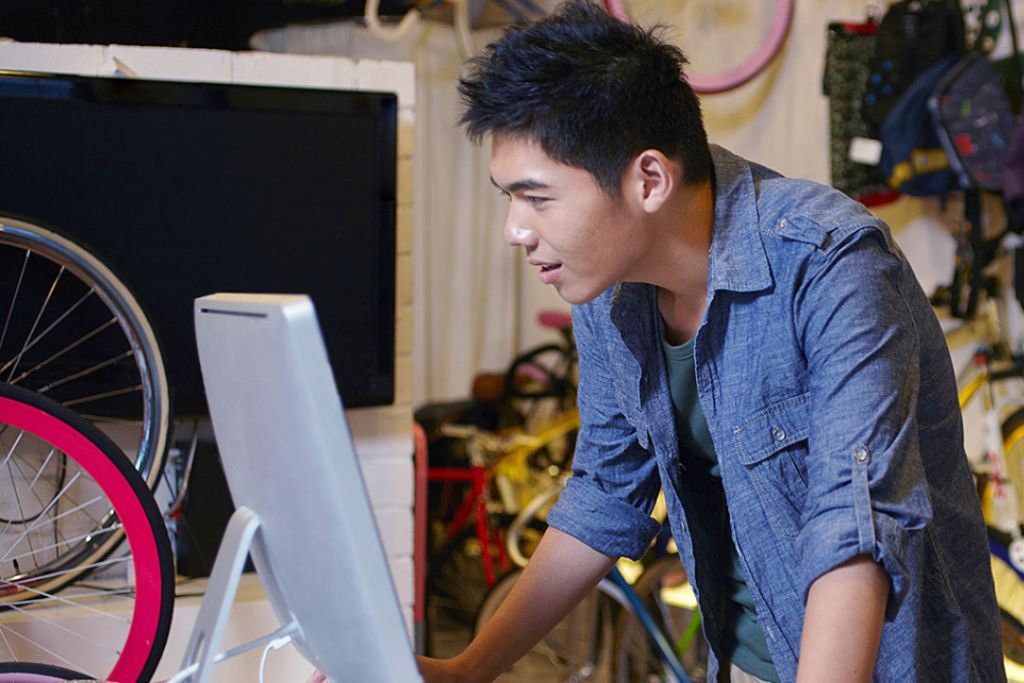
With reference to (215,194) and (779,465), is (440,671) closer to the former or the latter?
(779,465)

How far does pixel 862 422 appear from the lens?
102 cm

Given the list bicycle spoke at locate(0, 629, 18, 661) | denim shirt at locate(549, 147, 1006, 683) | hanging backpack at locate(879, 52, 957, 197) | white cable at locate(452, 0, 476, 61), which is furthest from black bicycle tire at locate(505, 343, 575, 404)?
denim shirt at locate(549, 147, 1006, 683)

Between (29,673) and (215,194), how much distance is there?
0.84 meters

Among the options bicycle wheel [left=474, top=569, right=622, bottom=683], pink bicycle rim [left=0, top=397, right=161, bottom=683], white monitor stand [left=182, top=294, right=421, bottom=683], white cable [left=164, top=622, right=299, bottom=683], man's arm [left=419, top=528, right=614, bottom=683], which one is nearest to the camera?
white monitor stand [left=182, top=294, right=421, bottom=683]

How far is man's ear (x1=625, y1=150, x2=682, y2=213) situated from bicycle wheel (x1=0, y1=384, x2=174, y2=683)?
0.70m

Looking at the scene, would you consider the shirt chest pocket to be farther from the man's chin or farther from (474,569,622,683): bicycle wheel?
(474,569,622,683): bicycle wheel

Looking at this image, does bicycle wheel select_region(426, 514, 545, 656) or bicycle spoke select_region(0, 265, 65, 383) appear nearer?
bicycle spoke select_region(0, 265, 65, 383)

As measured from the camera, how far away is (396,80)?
2.08 metres

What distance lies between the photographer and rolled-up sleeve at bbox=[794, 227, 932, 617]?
3.31ft

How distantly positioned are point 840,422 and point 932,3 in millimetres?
2278

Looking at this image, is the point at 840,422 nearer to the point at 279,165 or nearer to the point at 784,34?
the point at 279,165

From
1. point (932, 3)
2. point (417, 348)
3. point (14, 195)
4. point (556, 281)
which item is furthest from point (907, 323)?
point (417, 348)

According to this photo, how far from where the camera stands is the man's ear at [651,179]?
45.9 inches

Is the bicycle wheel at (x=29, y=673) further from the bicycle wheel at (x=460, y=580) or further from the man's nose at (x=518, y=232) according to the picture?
the bicycle wheel at (x=460, y=580)
